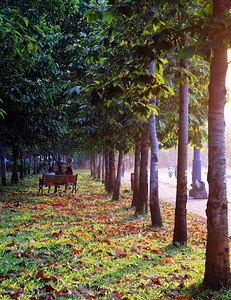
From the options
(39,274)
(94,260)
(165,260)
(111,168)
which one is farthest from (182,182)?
(111,168)

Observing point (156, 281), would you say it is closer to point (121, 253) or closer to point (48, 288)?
point (121, 253)

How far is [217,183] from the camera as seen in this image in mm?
4105

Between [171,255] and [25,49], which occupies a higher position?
[25,49]

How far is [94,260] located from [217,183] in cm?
256

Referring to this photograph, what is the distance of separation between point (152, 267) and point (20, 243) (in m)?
2.51

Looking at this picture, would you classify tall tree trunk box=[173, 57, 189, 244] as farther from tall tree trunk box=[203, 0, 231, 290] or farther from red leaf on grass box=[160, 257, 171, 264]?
tall tree trunk box=[203, 0, 231, 290]

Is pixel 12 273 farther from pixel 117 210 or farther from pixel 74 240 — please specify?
pixel 117 210

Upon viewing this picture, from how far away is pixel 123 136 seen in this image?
42.7 feet

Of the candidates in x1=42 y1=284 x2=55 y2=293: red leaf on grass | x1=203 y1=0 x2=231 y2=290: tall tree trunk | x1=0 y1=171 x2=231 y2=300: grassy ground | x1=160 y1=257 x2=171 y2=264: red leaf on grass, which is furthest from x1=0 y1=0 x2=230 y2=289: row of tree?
x1=42 y1=284 x2=55 y2=293: red leaf on grass

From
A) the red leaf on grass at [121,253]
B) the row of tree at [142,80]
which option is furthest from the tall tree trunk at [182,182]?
Result: the red leaf on grass at [121,253]

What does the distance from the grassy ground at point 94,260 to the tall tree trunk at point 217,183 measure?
0.30m

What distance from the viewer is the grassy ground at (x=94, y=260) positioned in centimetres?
400

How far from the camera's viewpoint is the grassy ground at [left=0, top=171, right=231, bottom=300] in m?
Result: 4.00

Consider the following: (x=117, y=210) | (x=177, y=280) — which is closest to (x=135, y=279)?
(x=177, y=280)
